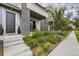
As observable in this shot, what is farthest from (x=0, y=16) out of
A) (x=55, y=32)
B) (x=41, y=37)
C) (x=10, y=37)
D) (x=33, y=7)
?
(x=55, y=32)

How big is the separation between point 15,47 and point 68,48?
133cm

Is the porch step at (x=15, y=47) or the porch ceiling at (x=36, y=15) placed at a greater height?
the porch ceiling at (x=36, y=15)

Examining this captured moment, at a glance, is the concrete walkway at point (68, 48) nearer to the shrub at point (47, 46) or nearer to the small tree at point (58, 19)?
the shrub at point (47, 46)

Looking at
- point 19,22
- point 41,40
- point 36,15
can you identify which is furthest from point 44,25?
point 19,22

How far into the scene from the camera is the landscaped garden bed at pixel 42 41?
410cm

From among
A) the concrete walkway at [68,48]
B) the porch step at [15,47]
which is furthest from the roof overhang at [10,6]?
the concrete walkway at [68,48]

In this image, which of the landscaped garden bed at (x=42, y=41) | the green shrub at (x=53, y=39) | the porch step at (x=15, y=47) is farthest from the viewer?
the green shrub at (x=53, y=39)

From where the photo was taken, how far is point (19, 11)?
425cm

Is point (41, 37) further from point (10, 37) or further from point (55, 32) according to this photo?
point (10, 37)

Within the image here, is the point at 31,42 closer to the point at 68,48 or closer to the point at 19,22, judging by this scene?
the point at 19,22

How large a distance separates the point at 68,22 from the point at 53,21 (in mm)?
398

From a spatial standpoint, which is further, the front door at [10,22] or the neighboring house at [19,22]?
the front door at [10,22]

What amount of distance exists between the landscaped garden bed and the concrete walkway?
4.7 inches

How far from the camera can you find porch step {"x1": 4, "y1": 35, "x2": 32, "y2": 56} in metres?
3.97
